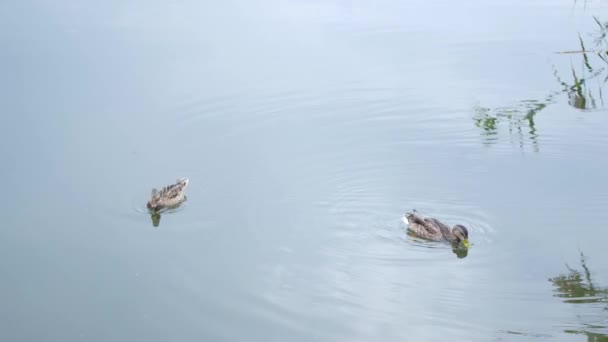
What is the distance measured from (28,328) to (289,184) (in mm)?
2989

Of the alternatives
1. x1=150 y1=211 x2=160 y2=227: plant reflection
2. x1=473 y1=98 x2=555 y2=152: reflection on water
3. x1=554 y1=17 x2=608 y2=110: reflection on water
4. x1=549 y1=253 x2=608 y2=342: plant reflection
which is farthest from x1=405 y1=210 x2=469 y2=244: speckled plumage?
x1=554 y1=17 x2=608 y2=110: reflection on water

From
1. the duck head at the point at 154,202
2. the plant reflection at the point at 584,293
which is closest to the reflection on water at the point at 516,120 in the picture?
the plant reflection at the point at 584,293

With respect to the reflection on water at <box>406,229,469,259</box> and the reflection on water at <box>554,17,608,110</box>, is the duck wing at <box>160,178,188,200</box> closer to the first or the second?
the reflection on water at <box>406,229,469,259</box>

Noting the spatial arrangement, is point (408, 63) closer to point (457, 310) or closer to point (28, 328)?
point (457, 310)

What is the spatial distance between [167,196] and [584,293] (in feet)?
11.4

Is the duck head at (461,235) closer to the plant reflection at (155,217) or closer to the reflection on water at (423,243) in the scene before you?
the reflection on water at (423,243)

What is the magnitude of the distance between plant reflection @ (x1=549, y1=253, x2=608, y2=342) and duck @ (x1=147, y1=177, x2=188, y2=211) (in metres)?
3.17

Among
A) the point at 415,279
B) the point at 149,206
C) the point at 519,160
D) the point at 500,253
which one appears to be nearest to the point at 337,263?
the point at 415,279

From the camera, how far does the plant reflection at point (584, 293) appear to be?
7449mm

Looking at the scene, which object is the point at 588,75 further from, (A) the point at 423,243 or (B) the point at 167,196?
(B) the point at 167,196

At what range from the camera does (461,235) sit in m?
8.82

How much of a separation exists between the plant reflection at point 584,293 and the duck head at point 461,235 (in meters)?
0.82

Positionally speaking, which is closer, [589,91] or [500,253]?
[500,253]

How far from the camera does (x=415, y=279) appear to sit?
327 inches
